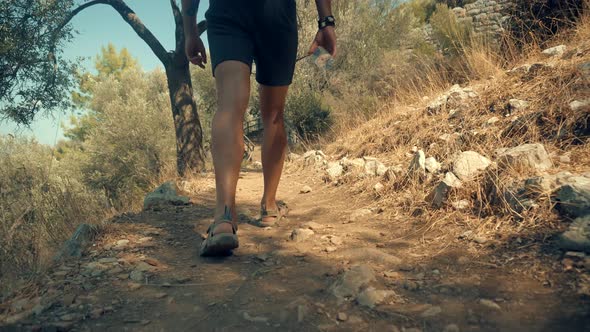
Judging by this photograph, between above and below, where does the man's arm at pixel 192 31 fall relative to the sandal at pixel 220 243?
above

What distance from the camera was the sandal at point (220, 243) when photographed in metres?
1.75

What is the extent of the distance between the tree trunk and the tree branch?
340 mm

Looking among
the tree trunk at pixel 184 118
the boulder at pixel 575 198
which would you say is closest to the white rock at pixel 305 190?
the boulder at pixel 575 198

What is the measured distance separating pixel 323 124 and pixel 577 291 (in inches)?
315

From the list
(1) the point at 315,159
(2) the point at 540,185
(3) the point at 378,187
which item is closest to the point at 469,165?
(2) the point at 540,185

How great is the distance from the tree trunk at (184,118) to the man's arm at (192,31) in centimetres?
468

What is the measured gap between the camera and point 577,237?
1.40 meters

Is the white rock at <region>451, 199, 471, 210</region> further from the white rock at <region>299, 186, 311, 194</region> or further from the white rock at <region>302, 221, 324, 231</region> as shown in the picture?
the white rock at <region>299, 186, 311, 194</region>

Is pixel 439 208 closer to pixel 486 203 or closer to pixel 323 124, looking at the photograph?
pixel 486 203

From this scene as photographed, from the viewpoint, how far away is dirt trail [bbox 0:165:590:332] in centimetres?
120

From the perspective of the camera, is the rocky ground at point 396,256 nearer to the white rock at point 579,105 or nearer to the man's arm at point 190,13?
the white rock at point 579,105

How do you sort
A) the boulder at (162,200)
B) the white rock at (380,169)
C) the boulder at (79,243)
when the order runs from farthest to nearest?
the white rock at (380,169), the boulder at (162,200), the boulder at (79,243)

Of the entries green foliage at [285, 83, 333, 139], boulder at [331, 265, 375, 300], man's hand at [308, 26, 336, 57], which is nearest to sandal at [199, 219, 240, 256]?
boulder at [331, 265, 375, 300]

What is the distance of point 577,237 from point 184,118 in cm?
642
